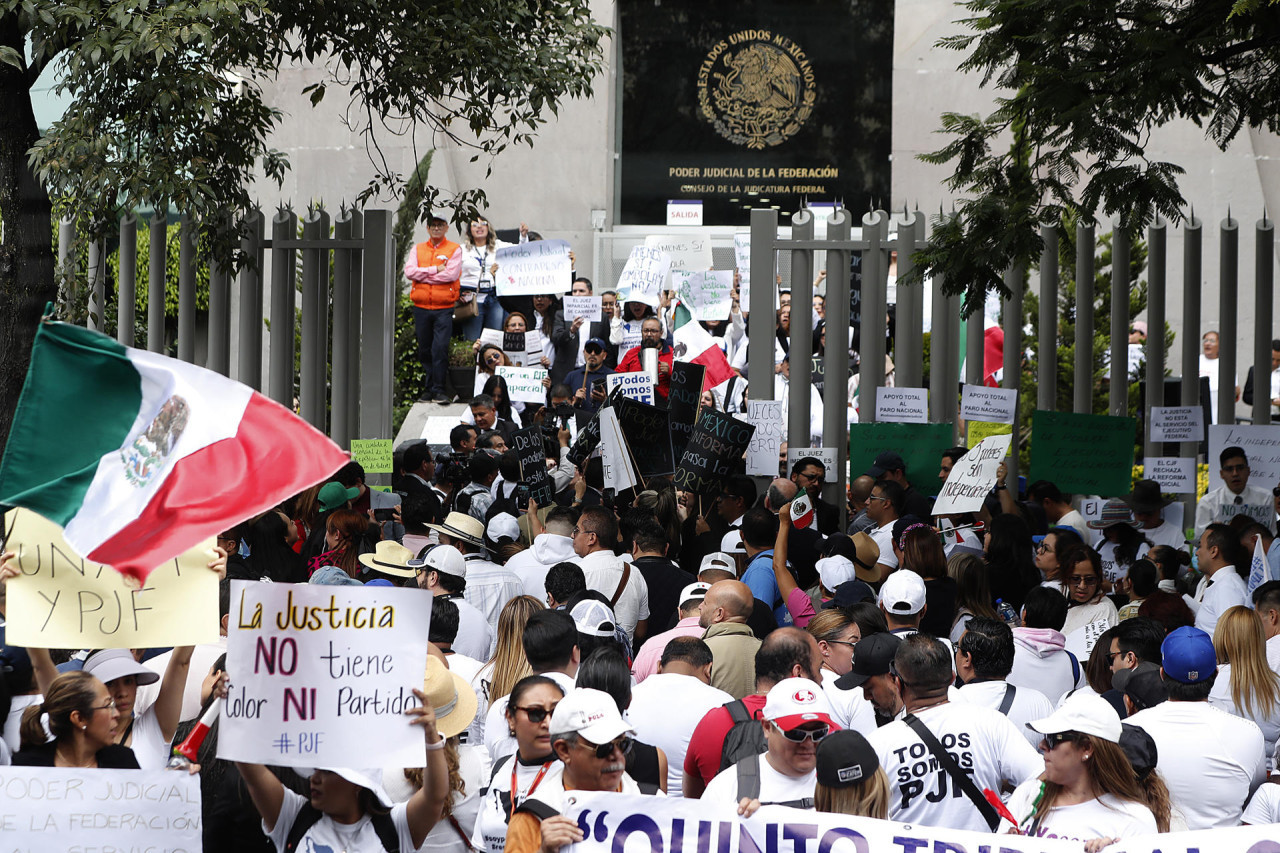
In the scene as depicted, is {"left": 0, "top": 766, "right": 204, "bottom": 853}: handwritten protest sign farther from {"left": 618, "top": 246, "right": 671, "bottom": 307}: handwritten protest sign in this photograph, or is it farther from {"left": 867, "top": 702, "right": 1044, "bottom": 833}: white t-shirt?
{"left": 618, "top": 246, "right": 671, "bottom": 307}: handwritten protest sign

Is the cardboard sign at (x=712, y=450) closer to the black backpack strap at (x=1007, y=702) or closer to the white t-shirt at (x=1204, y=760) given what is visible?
the black backpack strap at (x=1007, y=702)

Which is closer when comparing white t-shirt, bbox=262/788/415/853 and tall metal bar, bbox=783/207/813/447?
white t-shirt, bbox=262/788/415/853

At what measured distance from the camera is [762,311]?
12.3 meters

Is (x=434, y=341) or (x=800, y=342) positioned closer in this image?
(x=800, y=342)

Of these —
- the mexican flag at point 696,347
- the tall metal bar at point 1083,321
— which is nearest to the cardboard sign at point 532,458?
the mexican flag at point 696,347

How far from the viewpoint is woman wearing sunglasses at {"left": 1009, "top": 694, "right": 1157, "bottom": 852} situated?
15.2 feet

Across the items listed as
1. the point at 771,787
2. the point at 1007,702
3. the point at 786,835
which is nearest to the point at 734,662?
the point at 1007,702

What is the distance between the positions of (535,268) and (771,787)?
1298 centimetres

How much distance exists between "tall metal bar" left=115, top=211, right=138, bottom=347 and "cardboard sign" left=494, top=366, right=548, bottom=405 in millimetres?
3469

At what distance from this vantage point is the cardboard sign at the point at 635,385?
12.2 m

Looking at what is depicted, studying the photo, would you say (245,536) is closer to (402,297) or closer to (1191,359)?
(1191,359)

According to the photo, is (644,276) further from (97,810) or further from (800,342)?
(97,810)

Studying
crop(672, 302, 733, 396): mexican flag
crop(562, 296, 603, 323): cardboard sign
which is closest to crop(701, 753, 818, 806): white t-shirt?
crop(672, 302, 733, 396): mexican flag

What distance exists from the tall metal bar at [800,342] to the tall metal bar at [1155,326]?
2660 millimetres
